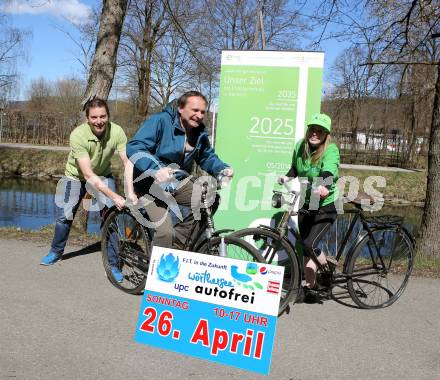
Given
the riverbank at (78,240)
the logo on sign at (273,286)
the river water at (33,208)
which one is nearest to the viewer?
the logo on sign at (273,286)

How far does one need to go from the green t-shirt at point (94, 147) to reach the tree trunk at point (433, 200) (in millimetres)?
3957

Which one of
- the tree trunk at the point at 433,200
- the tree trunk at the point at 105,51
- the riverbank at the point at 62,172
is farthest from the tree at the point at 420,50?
the riverbank at the point at 62,172

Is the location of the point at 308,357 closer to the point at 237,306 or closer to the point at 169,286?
the point at 237,306

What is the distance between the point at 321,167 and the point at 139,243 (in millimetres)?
1890

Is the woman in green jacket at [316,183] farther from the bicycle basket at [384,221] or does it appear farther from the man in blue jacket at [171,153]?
the man in blue jacket at [171,153]

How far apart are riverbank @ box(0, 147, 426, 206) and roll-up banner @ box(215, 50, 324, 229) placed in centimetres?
1667

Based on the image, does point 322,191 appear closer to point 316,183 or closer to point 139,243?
point 316,183

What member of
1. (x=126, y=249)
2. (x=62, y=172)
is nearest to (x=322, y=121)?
(x=126, y=249)

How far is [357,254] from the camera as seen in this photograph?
14.9 feet

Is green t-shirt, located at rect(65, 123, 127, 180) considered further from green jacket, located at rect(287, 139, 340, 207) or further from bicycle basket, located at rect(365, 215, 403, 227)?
bicycle basket, located at rect(365, 215, 403, 227)

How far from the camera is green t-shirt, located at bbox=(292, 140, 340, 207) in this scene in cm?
452

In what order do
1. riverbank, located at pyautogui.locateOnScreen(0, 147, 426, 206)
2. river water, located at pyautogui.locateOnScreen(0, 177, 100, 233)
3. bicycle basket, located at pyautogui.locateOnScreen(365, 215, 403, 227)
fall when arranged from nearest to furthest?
bicycle basket, located at pyautogui.locateOnScreen(365, 215, 403, 227) < river water, located at pyautogui.locateOnScreen(0, 177, 100, 233) < riverbank, located at pyautogui.locateOnScreen(0, 147, 426, 206)

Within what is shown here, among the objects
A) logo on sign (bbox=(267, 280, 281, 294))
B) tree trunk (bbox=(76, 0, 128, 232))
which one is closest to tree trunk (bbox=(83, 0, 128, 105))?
tree trunk (bbox=(76, 0, 128, 232))

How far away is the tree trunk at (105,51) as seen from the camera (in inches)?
301
